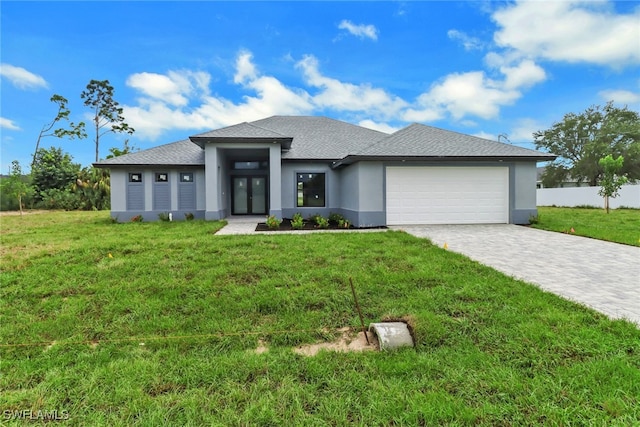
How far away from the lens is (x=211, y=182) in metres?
13.0

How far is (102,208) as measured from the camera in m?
23.7

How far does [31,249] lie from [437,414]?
9483 millimetres

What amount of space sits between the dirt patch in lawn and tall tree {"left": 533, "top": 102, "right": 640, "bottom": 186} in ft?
122

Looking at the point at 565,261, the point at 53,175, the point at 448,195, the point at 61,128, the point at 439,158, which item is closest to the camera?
the point at 565,261

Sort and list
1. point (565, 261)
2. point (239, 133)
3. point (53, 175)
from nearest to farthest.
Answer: point (565, 261), point (239, 133), point (53, 175)

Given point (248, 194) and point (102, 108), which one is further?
point (102, 108)

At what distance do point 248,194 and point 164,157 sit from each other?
14.2 ft

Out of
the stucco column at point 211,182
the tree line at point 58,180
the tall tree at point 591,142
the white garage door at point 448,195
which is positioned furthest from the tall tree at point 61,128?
the tall tree at point 591,142

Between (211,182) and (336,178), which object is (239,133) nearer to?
(211,182)

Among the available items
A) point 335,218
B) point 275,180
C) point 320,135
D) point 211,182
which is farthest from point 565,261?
point 320,135

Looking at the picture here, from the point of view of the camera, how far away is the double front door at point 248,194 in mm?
16625

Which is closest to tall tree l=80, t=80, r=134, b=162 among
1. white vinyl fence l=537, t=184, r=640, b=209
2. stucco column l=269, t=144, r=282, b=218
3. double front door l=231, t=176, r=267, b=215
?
double front door l=231, t=176, r=267, b=215

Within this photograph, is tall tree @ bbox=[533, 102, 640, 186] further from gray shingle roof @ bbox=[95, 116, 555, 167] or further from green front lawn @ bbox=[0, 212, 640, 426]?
green front lawn @ bbox=[0, 212, 640, 426]

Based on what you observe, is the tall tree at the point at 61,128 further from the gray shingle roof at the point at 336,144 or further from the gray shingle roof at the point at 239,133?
the gray shingle roof at the point at 239,133
